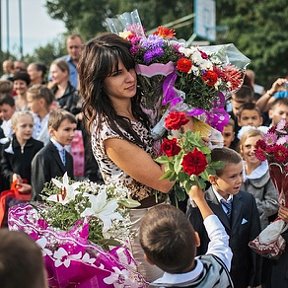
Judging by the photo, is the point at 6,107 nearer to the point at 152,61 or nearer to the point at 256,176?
the point at 256,176

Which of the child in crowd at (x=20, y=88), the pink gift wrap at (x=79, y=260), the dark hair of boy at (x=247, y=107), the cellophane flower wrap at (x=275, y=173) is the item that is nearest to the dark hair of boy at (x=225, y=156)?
the cellophane flower wrap at (x=275, y=173)

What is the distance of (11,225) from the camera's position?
125 inches

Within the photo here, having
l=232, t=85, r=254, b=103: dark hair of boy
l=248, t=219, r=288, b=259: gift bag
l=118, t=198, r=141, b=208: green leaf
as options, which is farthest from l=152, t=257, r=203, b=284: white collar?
l=232, t=85, r=254, b=103: dark hair of boy

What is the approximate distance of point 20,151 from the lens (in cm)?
693

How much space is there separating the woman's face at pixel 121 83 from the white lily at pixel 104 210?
1.87 feet

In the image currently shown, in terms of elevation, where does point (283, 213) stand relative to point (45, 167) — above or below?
above

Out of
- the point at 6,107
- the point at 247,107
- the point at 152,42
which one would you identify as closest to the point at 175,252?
the point at 152,42

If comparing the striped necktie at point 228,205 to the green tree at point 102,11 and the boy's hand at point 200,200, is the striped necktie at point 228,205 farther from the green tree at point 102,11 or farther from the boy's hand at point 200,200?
the green tree at point 102,11

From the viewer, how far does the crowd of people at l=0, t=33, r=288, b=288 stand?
2805 mm

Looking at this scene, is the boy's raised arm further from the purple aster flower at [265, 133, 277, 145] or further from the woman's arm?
the purple aster flower at [265, 133, 277, 145]

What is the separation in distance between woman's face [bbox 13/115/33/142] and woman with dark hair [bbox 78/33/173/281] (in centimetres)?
343

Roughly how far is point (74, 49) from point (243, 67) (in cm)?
569

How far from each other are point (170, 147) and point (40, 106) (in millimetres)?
4810

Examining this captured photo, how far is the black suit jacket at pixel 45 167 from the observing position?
631 cm
